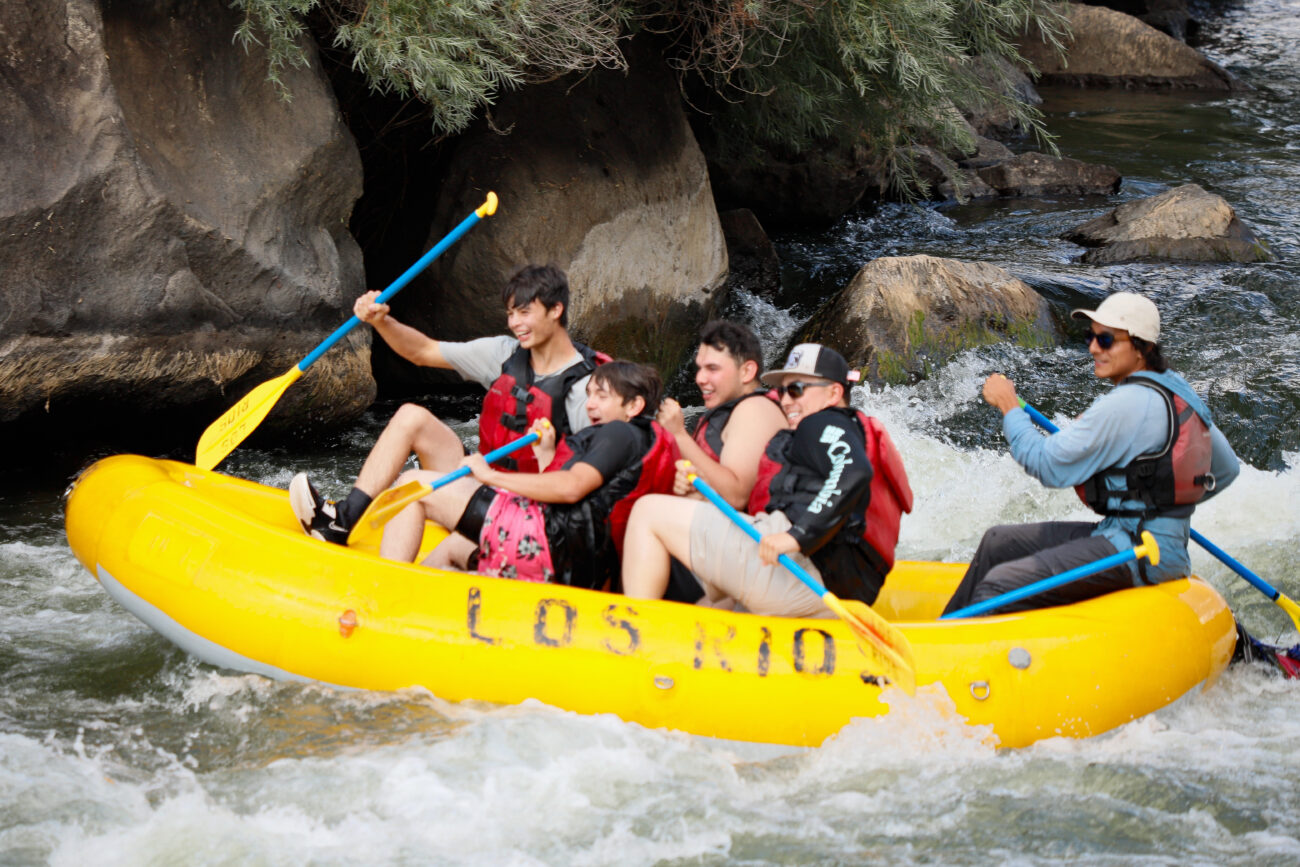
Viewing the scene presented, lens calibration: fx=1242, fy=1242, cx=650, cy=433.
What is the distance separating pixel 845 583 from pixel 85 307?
3094 mm

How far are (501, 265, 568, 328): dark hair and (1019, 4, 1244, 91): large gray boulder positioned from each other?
12163mm

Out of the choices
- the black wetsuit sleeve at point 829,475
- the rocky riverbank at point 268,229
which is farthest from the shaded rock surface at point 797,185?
the black wetsuit sleeve at point 829,475

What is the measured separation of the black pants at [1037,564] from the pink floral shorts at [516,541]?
1.23m

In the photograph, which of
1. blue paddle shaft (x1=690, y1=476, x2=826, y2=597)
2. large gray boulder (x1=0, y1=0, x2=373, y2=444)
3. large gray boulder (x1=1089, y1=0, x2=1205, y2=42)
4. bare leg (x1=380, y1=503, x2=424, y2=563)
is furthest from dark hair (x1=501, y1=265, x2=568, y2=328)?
large gray boulder (x1=1089, y1=0, x2=1205, y2=42)

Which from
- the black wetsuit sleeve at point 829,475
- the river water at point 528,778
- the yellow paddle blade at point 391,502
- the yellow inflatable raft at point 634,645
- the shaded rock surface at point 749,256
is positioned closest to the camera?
the river water at point 528,778

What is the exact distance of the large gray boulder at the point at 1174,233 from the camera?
792 cm

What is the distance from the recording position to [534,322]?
3.77 meters

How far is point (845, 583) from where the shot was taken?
339 centimetres

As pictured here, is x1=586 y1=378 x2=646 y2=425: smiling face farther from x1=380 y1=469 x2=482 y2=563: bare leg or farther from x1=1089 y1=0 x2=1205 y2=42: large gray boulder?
x1=1089 y1=0 x2=1205 y2=42: large gray boulder

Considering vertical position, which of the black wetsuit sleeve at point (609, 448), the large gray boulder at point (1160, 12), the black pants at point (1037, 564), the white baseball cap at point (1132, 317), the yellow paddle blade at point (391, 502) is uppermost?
the white baseball cap at point (1132, 317)

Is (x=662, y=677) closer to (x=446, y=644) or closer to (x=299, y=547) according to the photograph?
(x=446, y=644)

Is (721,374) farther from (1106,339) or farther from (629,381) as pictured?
(1106,339)

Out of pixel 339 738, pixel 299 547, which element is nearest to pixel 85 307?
pixel 299 547

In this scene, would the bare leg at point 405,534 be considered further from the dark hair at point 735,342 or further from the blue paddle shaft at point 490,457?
the dark hair at point 735,342
